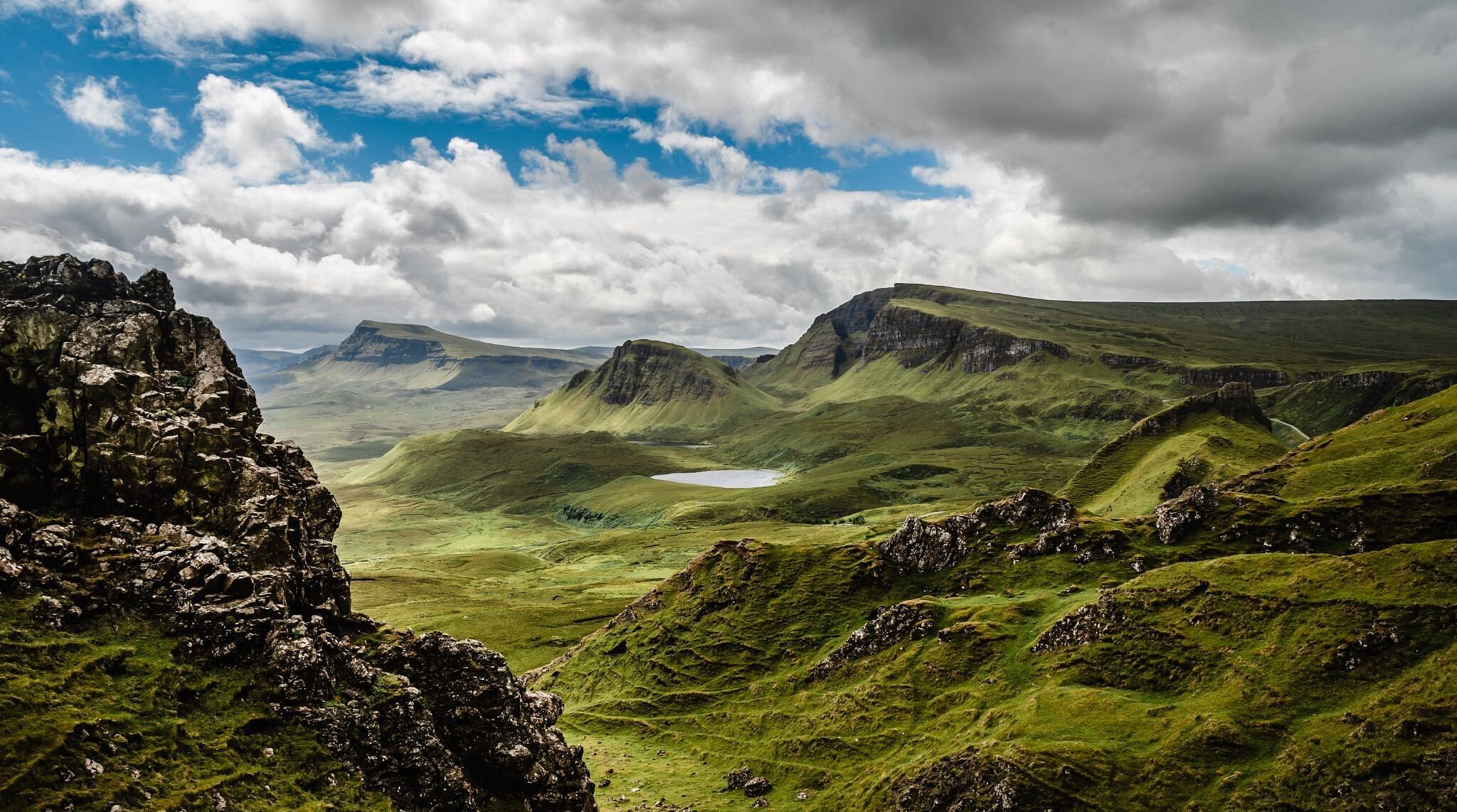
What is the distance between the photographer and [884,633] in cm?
10662

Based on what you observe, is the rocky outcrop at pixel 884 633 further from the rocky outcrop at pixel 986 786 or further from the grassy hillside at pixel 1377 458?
the grassy hillside at pixel 1377 458

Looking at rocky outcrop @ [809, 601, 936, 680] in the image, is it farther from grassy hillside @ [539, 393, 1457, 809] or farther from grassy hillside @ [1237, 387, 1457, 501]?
grassy hillside @ [1237, 387, 1457, 501]

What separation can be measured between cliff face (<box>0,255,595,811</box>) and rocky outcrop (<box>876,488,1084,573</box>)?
245ft

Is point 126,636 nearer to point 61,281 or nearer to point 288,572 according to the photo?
point 288,572

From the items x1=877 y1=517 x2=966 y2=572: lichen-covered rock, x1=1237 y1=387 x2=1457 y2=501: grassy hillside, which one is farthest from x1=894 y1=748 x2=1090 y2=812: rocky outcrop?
x1=1237 y1=387 x2=1457 y2=501: grassy hillside

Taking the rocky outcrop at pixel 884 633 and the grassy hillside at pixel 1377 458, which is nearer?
the rocky outcrop at pixel 884 633

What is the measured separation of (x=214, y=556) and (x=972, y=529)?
10942 cm

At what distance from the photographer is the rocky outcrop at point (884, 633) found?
104 metres

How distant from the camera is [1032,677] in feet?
283

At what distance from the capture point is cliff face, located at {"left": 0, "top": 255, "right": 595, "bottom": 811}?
168 feet

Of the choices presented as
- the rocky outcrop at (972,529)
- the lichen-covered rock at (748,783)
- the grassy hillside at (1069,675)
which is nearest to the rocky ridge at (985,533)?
the rocky outcrop at (972,529)

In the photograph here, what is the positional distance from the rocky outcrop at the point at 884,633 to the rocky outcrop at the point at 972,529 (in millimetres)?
14820

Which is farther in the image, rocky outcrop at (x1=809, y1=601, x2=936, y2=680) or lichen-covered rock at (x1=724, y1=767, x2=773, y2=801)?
rocky outcrop at (x1=809, y1=601, x2=936, y2=680)

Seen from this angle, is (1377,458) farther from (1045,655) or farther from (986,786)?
(986,786)
